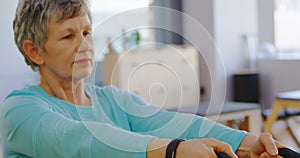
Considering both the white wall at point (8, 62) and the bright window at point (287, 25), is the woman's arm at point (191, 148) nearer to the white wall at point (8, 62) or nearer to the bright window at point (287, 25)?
the white wall at point (8, 62)

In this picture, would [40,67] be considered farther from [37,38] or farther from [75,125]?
[75,125]

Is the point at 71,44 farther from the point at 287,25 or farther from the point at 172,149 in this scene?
the point at 287,25

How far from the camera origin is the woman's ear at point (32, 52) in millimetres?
861

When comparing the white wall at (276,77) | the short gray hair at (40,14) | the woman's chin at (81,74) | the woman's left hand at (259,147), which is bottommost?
the white wall at (276,77)

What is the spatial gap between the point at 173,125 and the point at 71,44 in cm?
22

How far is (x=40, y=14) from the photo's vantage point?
82cm

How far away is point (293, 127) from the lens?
12.9 ft

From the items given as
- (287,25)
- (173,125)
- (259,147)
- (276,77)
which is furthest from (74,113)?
(287,25)

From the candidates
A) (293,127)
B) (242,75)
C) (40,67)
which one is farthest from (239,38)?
(40,67)

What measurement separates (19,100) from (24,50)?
0.13m

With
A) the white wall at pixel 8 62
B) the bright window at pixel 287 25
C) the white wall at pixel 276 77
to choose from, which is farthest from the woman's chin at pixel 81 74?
the bright window at pixel 287 25

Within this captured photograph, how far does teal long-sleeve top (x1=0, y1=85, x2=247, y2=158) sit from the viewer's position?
0.62m

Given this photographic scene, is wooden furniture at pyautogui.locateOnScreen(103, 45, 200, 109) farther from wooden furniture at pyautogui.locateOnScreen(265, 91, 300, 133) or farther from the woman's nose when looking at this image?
wooden furniture at pyautogui.locateOnScreen(265, 91, 300, 133)

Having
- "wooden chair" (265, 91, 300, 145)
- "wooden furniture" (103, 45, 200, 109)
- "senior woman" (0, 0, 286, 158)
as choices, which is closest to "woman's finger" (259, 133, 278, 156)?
"senior woman" (0, 0, 286, 158)
